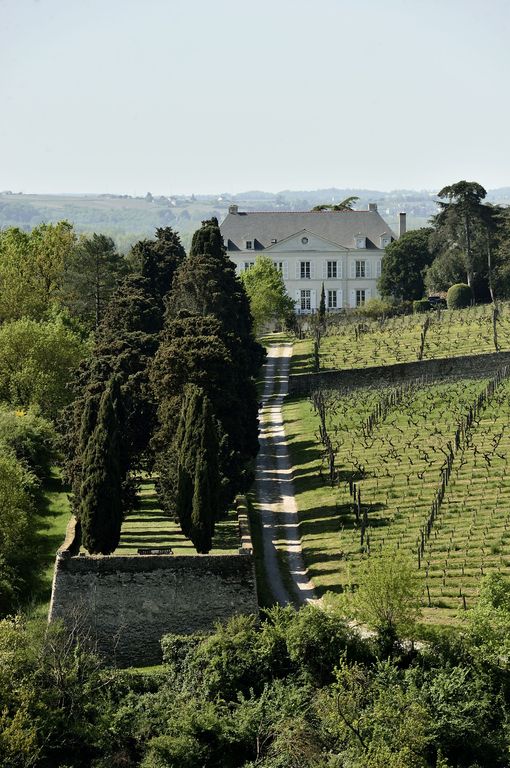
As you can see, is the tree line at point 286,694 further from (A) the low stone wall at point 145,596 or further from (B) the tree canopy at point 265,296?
(B) the tree canopy at point 265,296

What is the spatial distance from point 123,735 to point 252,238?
86.0m

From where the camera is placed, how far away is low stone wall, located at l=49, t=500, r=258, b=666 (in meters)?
41.6

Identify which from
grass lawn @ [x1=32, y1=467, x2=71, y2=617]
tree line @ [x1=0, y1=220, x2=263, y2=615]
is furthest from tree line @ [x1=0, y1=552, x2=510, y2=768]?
grass lawn @ [x1=32, y1=467, x2=71, y2=617]

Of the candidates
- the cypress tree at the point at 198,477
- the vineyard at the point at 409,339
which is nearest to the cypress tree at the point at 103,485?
the cypress tree at the point at 198,477

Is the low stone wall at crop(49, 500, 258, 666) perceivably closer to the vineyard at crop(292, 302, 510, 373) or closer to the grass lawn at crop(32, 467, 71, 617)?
the grass lawn at crop(32, 467, 71, 617)

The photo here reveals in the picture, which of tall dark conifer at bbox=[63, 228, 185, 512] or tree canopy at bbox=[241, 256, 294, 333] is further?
tree canopy at bbox=[241, 256, 294, 333]

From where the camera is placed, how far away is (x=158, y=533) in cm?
4753

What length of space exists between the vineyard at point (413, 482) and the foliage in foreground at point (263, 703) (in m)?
2.55

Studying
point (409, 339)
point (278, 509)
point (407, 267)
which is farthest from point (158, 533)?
point (407, 267)

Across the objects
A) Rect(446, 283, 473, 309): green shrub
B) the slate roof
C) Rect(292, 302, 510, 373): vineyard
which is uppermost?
the slate roof

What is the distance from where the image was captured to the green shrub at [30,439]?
195 ft

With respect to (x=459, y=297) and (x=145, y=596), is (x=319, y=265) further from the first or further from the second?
(x=145, y=596)

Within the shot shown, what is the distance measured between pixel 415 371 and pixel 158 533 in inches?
1173

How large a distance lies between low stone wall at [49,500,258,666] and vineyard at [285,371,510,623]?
344 cm
